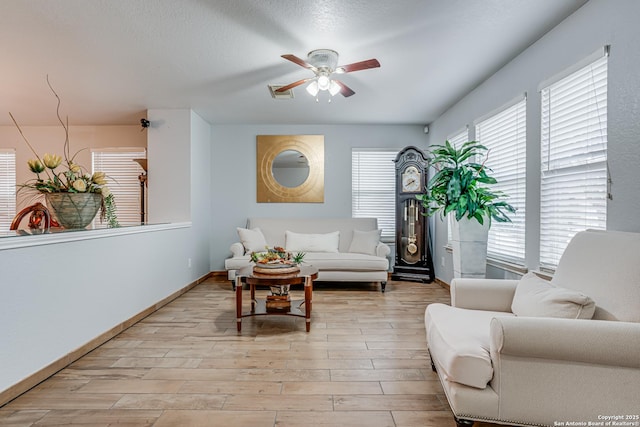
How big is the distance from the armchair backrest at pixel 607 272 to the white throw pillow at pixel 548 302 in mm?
77

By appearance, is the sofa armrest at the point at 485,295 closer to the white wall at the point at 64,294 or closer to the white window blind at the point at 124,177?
the white wall at the point at 64,294

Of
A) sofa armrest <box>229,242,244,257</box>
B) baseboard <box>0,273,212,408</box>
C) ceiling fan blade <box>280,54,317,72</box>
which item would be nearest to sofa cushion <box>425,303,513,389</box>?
Answer: ceiling fan blade <box>280,54,317,72</box>

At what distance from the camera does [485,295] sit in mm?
2273

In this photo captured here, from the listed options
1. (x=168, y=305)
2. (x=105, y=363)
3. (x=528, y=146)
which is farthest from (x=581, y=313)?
(x=168, y=305)

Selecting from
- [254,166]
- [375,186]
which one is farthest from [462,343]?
[254,166]

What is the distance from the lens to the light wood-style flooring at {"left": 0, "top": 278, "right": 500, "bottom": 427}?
1.82 metres

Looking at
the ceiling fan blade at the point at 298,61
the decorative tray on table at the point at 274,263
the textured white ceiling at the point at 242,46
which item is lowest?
the decorative tray on table at the point at 274,263

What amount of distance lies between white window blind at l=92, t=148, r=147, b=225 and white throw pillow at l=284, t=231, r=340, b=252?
268cm

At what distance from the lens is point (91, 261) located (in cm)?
267

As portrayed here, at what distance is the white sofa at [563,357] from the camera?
55.6 inches

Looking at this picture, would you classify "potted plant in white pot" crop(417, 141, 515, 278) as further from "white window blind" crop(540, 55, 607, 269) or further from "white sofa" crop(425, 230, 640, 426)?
"white sofa" crop(425, 230, 640, 426)

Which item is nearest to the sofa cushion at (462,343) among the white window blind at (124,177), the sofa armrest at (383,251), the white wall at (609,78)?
the white wall at (609,78)

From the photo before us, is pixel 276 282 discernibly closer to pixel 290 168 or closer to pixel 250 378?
pixel 250 378

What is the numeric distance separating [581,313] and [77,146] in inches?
273
